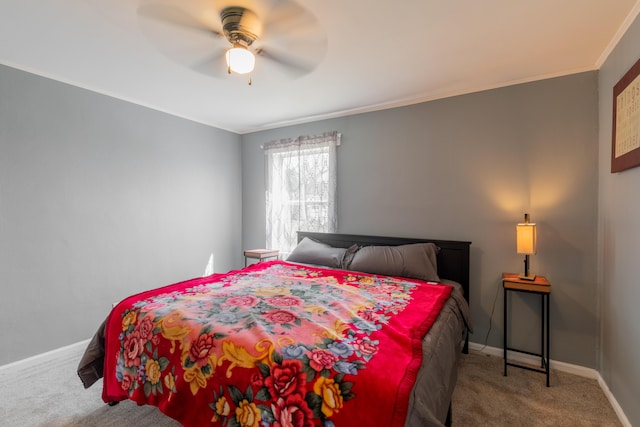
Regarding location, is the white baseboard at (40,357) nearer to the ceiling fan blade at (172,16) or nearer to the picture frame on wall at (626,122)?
the ceiling fan blade at (172,16)

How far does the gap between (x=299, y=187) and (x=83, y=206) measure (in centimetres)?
222

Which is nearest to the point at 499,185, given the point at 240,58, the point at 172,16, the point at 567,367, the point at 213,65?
the point at 567,367

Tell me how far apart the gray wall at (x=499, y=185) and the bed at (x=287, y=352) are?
70 cm

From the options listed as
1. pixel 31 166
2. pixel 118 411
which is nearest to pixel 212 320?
pixel 118 411

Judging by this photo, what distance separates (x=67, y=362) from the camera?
7.98 ft

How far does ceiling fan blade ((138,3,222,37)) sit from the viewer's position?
1.63 m

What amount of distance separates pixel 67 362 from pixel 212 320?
1937 millimetres

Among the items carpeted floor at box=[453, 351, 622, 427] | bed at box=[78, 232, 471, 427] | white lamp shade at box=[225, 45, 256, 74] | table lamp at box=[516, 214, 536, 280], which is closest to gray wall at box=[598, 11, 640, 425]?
carpeted floor at box=[453, 351, 622, 427]

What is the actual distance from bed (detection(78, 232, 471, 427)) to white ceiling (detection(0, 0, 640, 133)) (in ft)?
5.67

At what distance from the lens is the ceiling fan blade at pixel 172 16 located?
1.63 m

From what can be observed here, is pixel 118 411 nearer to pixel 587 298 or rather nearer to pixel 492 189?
pixel 492 189

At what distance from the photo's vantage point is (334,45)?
2012 mm

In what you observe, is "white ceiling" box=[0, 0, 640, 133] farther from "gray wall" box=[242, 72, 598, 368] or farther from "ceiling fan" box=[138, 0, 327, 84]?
"gray wall" box=[242, 72, 598, 368]

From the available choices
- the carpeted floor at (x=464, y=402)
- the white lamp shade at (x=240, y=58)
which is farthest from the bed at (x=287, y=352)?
the white lamp shade at (x=240, y=58)
